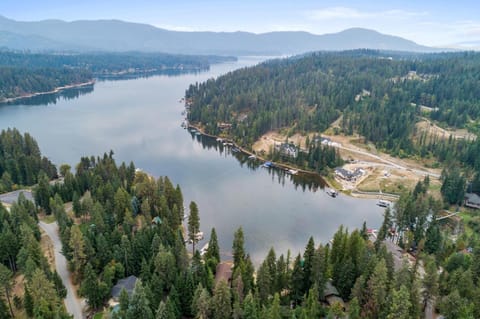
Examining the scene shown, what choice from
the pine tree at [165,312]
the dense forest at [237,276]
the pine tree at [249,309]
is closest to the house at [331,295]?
the dense forest at [237,276]

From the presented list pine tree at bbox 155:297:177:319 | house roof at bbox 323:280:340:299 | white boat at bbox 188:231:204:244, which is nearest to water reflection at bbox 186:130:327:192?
white boat at bbox 188:231:204:244

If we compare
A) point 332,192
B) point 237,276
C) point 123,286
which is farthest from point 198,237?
point 332,192

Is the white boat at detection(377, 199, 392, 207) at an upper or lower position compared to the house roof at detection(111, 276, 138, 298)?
lower

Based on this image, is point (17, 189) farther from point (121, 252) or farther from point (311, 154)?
point (311, 154)

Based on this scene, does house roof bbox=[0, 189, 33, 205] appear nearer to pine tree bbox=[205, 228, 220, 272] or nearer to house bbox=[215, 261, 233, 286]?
pine tree bbox=[205, 228, 220, 272]

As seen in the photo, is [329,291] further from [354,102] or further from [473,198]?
[354,102]

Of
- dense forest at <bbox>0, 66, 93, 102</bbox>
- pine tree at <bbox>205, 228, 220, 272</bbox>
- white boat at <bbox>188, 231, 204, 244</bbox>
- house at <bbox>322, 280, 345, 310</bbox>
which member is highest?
dense forest at <bbox>0, 66, 93, 102</bbox>
